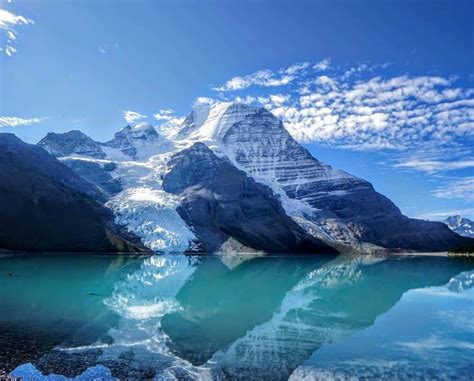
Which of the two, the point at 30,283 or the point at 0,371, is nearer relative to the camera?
the point at 0,371

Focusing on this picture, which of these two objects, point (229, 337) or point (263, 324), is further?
point (263, 324)

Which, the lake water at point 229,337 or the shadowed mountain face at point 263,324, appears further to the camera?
the shadowed mountain face at point 263,324

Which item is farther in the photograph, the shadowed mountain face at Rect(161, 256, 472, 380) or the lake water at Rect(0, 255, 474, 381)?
the shadowed mountain face at Rect(161, 256, 472, 380)

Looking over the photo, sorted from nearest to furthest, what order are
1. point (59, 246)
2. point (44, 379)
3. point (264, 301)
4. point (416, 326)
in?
point (44, 379) → point (416, 326) → point (264, 301) → point (59, 246)

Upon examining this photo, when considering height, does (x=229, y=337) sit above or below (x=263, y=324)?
above

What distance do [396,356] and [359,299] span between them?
33665 millimetres

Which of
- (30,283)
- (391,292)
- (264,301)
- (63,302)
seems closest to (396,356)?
(264,301)

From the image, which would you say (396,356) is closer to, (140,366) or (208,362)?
(208,362)

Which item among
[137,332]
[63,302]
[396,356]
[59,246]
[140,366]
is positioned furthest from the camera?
[59,246]

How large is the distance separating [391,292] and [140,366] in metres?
55.0

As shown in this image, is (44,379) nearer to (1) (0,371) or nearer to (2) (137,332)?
(1) (0,371)

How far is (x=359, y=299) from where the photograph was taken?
209 ft

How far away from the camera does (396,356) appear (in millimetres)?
30672

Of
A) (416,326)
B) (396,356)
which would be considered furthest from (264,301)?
(396,356)
